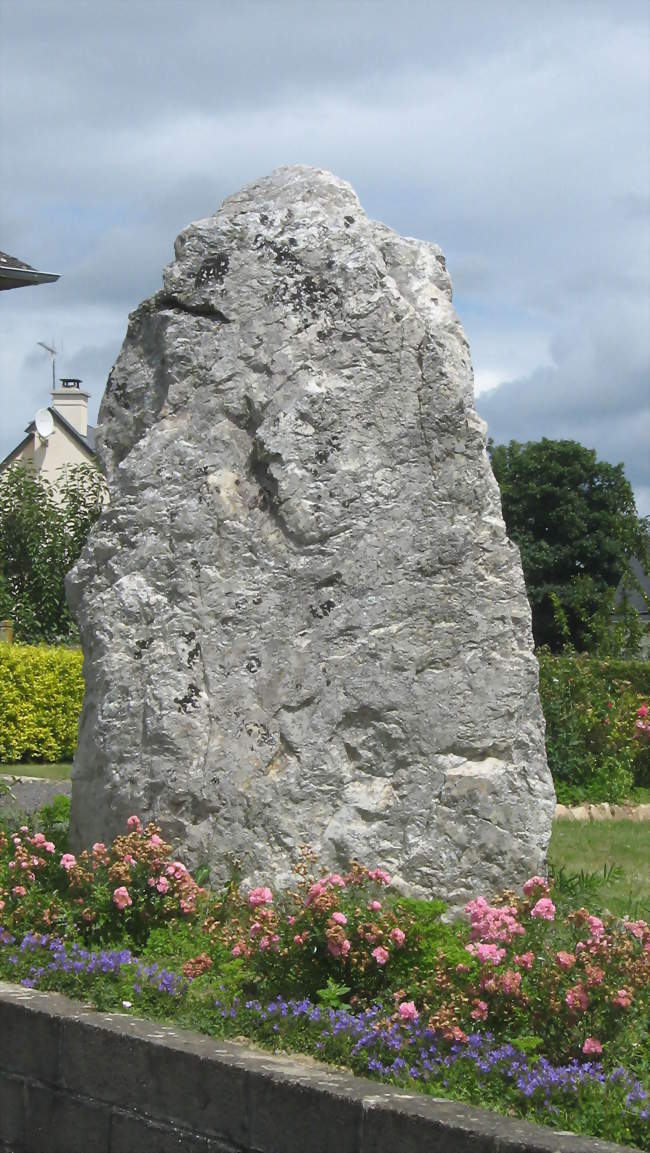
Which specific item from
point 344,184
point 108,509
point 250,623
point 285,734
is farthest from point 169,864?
point 344,184

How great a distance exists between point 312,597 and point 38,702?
10658mm

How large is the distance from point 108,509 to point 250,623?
0.90 m

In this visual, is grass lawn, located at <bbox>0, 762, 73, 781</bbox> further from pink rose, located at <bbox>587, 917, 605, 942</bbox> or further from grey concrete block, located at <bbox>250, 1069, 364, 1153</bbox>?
grey concrete block, located at <bbox>250, 1069, 364, 1153</bbox>

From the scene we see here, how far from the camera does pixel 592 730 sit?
41.5 ft

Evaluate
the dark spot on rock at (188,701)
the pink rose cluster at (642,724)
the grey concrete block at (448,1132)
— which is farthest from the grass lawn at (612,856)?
the grey concrete block at (448,1132)

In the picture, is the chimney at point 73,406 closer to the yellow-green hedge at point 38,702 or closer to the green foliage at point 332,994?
the yellow-green hedge at point 38,702

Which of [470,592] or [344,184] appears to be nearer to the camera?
[470,592]

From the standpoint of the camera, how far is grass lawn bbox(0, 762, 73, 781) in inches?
548

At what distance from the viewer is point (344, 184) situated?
6082 millimetres

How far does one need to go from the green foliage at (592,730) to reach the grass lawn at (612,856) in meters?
0.98

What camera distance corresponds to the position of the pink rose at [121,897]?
203 inches

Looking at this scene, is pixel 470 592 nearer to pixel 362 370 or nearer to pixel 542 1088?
pixel 362 370

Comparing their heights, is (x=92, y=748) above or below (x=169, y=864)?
above

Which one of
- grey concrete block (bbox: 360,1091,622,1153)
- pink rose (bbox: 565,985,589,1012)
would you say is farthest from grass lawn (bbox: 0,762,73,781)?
grey concrete block (bbox: 360,1091,622,1153)
